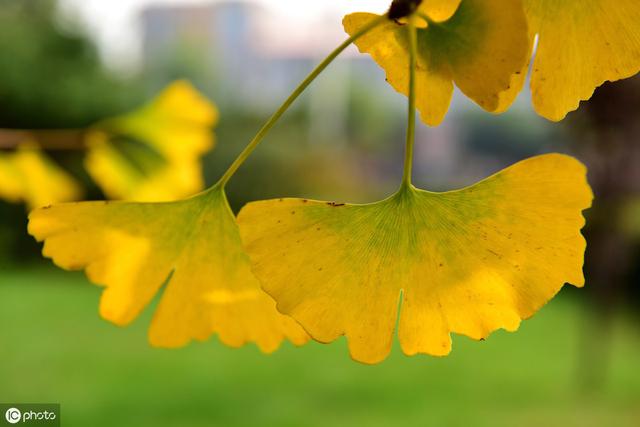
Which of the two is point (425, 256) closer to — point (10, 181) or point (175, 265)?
point (175, 265)

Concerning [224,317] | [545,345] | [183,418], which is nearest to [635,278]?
[545,345]

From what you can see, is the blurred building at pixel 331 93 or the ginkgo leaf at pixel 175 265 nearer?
the ginkgo leaf at pixel 175 265

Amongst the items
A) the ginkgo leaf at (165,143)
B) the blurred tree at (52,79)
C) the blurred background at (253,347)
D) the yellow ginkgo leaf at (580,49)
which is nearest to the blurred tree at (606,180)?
the blurred background at (253,347)

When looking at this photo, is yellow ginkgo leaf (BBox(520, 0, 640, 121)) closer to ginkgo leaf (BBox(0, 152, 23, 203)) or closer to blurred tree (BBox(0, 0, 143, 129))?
ginkgo leaf (BBox(0, 152, 23, 203))

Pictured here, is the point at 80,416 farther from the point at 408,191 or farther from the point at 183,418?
the point at 408,191

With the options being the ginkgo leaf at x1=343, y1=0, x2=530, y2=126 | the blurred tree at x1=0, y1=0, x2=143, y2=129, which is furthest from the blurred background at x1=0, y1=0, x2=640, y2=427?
the ginkgo leaf at x1=343, y1=0, x2=530, y2=126

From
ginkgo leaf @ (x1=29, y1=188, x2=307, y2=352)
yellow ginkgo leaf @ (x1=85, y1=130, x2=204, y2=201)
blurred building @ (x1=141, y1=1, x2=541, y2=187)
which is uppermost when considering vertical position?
ginkgo leaf @ (x1=29, y1=188, x2=307, y2=352)

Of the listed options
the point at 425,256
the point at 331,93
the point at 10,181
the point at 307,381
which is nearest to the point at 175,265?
the point at 425,256

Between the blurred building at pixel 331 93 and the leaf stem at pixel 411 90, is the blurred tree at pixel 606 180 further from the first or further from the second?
the blurred building at pixel 331 93
